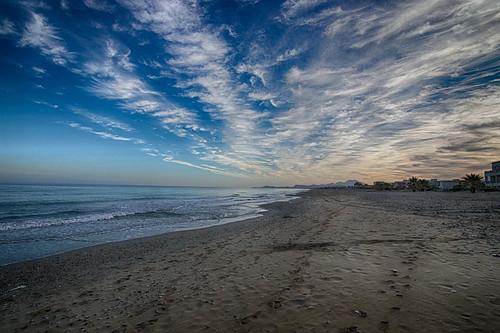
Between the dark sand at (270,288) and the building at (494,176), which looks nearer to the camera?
the dark sand at (270,288)

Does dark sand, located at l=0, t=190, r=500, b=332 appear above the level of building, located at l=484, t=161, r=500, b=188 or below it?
below

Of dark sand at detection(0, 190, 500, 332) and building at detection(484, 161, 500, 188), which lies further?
building at detection(484, 161, 500, 188)

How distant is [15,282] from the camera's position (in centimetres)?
738

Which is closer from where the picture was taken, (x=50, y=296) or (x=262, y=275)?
(x=50, y=296)

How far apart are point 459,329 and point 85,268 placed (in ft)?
34.8

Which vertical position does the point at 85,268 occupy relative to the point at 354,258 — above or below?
below

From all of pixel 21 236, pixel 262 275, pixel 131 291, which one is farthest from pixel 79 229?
pixel 262 275

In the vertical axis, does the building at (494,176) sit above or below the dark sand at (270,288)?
above

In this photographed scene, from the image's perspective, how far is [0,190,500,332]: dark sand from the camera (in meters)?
4.42

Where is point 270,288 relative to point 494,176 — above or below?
below

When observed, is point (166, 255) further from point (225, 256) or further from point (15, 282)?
point (15, 282)

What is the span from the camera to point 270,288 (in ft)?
19.5

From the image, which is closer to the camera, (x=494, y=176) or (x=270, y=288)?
(x=270, y=288)

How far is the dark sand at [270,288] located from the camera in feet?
14.5
